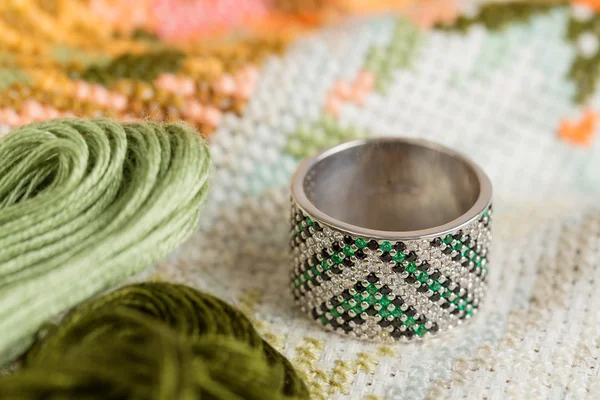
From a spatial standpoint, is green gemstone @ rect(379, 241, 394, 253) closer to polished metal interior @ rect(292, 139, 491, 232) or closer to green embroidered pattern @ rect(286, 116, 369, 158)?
polished metal interior @ rect(292, 139, 491, 232)

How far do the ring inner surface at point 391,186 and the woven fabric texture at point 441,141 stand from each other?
0.07 m

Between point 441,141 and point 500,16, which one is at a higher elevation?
point 500,16

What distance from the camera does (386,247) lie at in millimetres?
513

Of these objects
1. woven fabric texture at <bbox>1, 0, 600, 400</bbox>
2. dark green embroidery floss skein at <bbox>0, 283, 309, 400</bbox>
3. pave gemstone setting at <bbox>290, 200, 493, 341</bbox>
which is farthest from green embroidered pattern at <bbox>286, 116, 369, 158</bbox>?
dark green embroidery floss skein at <bbox>0, 283, 309, 400</bbox>

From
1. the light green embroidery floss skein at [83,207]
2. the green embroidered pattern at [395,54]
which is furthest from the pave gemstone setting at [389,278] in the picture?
the green embroidered pattern at [395,54]

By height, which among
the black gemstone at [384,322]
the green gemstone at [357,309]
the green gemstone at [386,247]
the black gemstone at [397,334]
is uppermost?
the green gemstone at [386,247]

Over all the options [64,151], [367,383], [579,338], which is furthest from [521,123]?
[64,151]

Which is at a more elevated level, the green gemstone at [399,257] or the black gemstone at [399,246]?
the black gemstone at [399,246]

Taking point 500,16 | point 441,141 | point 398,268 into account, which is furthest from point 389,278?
point 500,16

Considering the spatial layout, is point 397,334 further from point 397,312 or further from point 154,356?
point 154,356

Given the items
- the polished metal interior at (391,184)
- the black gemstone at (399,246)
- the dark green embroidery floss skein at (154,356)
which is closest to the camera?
the dark green embroidery floss skein at (154,356)

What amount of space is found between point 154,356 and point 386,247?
211 millimetres

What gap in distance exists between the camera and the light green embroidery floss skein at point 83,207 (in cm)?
44

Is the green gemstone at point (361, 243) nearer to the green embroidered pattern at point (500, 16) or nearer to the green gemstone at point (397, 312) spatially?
the green gemstone at point (397, 312)
